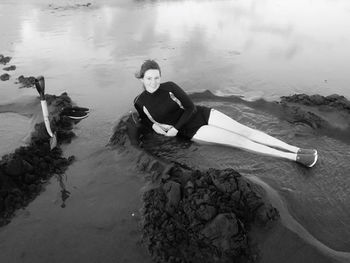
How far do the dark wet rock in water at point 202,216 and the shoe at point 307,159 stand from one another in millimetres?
899

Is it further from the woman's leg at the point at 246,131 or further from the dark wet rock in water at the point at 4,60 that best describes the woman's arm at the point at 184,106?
the dark wet rock in water at the point at 4,60

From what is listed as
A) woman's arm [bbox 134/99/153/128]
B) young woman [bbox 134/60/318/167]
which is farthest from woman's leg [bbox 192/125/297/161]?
woman's arm [bbox 134/99/153/128]

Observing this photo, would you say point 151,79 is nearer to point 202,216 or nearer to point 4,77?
point 202,216

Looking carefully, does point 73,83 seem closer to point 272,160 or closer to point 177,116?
point 177,116

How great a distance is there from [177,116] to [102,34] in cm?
680

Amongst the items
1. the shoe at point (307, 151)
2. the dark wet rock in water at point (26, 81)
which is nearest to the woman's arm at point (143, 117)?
the shoe at point (307, 151)

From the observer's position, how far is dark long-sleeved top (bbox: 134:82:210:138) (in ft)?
15.0

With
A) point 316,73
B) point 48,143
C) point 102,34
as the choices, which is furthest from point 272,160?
point 102,34

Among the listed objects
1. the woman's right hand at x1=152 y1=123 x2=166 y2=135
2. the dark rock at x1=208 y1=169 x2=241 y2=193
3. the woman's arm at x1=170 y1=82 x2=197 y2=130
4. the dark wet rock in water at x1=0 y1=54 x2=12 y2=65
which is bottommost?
the dark wet rock in water at x1=0 y1=54 x2=12 y2=65

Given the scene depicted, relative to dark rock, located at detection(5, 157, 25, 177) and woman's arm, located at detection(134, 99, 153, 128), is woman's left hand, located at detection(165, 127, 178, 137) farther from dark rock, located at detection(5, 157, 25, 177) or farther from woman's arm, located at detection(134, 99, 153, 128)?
dark rock, located at detection(5, 157, 25, 177)

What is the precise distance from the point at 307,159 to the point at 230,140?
3.25 feet

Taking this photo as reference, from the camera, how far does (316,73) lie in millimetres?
7289

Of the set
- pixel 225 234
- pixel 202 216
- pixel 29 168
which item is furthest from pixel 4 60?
pixel 225 234

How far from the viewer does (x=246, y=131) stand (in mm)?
4555
